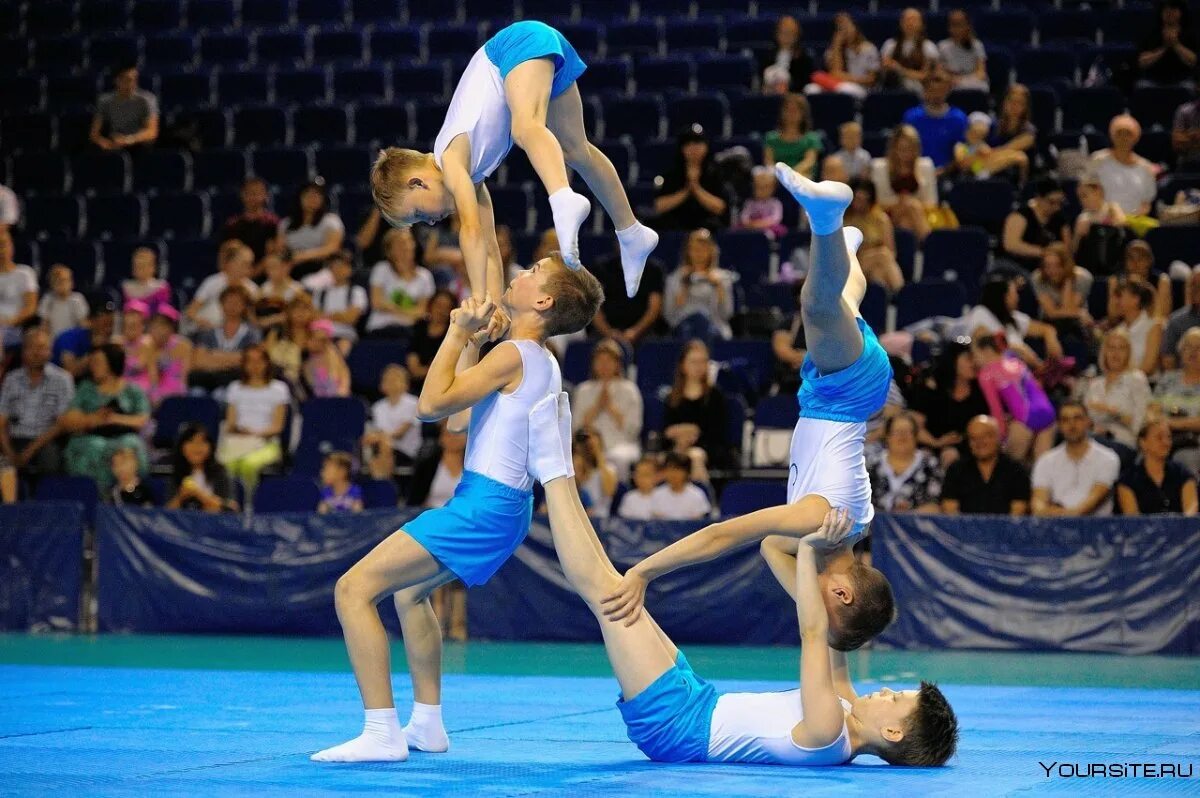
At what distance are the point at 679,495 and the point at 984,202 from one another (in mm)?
4272

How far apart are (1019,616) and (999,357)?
183cm

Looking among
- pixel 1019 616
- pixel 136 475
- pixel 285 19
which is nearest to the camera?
pixel 1019 616

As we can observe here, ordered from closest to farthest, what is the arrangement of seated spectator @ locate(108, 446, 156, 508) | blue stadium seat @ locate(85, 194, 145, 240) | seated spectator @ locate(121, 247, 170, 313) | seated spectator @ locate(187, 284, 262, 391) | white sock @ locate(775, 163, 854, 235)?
white sock @ locate(775, 163, 854, 235)
seated spectator @ locate(108, 446, 156, 508)
seated spectator @ locate(187, 284, 262, 391)
seated spectator @ locate(121, 247, 170, 313)
blue stadium seat @ locate(85, 194, 145, 240)

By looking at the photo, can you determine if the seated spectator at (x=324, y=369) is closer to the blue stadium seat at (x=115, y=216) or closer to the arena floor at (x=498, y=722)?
the arena floor at (x=498, y=722)

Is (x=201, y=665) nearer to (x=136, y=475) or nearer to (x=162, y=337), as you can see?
(x=136, y=475)

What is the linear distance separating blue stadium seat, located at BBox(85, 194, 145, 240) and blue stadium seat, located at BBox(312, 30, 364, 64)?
2929 millimetres

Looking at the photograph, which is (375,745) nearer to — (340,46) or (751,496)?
(751,496)

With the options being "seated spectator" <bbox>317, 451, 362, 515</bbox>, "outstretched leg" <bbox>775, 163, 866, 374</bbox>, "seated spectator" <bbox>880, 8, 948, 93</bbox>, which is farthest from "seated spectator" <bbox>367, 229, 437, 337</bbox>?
"outstretched leg" <bbox>775, 163, 866, 374</bbox>

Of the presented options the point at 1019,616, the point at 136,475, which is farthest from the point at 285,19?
the point at 1019,616

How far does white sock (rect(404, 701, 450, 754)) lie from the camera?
6184mm

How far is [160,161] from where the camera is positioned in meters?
16.4

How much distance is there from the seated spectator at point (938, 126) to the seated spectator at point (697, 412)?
369 cm

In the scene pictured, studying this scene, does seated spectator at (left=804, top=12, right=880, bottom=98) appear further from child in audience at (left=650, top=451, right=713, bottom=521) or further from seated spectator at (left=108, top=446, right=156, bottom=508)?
seated spectator at (left=108, top=446, right=156, bottom=508)

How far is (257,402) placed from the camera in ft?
41.3
